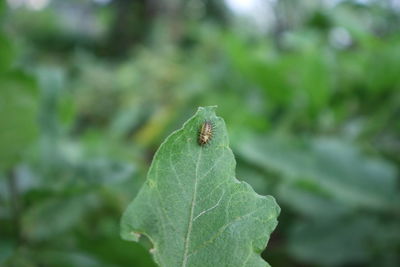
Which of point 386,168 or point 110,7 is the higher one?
point 110,7

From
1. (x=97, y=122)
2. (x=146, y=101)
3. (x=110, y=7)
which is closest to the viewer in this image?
(x=146, y=101)

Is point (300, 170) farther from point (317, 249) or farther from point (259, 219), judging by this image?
point (259, 219)

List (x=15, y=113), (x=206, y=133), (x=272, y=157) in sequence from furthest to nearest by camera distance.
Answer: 1. (x=272, y=157)
2. (x=15, y=113)
3. (x=206, y=133)

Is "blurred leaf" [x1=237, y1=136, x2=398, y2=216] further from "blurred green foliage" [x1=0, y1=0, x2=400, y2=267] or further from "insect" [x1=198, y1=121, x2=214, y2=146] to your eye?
"insect" [x1=198, y1=121, x2=214, y2=146]

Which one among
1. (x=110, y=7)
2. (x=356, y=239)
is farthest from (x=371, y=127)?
(x=110, y=7)

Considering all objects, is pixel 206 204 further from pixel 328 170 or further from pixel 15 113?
pixel 328 170

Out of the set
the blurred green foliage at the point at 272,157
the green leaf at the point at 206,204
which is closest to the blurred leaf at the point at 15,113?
the blurred green foliage at the point at 272,157

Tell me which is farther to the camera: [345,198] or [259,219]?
[345,198]

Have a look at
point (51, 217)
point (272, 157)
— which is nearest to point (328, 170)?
point (272, 157)
